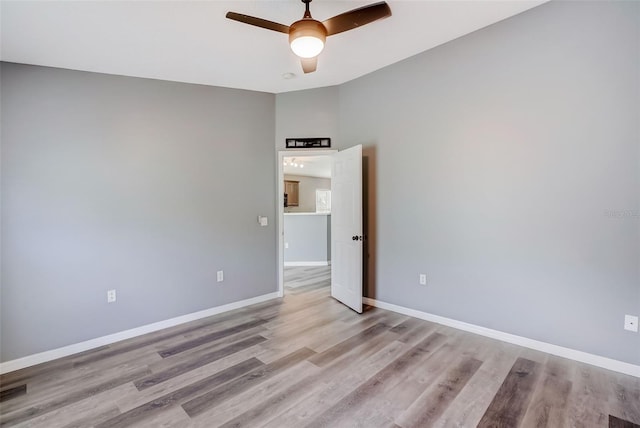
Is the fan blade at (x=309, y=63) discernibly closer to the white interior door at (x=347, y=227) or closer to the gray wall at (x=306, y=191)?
the white interior door at (x=347, y=227)

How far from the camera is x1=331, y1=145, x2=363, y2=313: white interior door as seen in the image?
3.67 m

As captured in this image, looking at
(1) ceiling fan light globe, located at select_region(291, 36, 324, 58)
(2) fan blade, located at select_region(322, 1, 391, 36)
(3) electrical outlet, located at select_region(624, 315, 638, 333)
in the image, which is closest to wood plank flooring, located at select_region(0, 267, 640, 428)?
(3) electrical outlet, located at select_region(624, 315, 638, 333)

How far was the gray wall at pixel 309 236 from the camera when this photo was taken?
6523 mm

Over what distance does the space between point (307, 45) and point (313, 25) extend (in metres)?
0.13

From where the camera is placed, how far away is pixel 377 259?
3.87m

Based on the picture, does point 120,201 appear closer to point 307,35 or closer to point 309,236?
point 307,35

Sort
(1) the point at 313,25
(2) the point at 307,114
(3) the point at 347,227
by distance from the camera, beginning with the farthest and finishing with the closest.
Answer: (2) the point at 307,114 < (3) the point at 347,227 < (1) the point at 313,25

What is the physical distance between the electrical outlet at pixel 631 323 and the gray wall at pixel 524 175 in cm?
3

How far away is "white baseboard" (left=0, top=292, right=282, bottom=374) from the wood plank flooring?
99mm

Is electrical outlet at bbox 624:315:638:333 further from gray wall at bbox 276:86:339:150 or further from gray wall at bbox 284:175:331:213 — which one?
gray wall at bbox 284:175:331:213

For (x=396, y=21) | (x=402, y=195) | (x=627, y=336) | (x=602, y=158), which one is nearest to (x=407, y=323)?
(x=402, y=195)

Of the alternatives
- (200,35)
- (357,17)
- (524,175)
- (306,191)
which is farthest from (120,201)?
(306,191)

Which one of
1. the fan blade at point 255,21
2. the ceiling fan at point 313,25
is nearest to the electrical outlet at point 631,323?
the ceiling fan at point 313,25

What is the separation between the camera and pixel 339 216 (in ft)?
13.3
